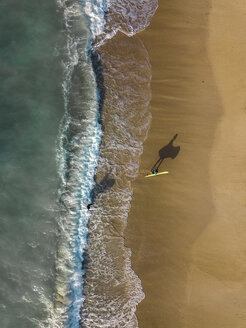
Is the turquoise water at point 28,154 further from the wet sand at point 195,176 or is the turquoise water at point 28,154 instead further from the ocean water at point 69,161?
the wet sand at point 195,176

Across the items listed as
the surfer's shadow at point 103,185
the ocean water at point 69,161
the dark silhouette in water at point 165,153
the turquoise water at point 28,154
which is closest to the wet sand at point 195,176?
the dark silhouette in water at point 165,153

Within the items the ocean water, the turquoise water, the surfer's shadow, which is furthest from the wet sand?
the turquoise water

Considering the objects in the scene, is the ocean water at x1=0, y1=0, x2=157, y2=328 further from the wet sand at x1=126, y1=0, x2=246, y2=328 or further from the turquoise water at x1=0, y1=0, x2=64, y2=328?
the wet sand at x1=126, y1=0, x2=246, y2=328

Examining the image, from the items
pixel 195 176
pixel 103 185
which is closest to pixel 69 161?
pixel 103 185

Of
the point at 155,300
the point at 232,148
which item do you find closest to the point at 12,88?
the point at 232,148

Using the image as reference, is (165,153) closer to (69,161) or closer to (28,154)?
(69,161)

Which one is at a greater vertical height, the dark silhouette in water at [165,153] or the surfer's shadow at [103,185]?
the dark silhouette in water at [165,153]

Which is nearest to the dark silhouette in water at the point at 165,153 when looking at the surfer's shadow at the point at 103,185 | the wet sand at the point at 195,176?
the wet sand at the point at 195,176
